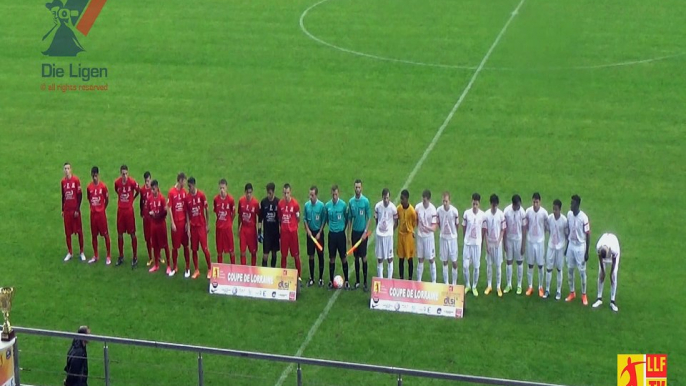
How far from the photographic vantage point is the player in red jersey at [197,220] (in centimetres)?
1745

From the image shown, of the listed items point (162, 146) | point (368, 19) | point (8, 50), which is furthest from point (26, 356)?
point (368, 19)

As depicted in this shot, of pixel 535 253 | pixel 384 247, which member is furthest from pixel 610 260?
pixel 384 247

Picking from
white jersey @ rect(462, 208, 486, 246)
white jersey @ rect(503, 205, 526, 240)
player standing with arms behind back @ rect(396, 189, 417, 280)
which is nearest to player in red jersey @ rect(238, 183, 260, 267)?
player standing with arms behind back @ rect(396, 189, 417, 280)

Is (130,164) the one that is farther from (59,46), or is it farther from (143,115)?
(59,46)

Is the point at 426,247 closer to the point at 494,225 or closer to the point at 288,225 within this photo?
the point at 494,225

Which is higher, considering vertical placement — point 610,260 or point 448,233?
point 448,233

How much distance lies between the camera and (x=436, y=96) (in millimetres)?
24828

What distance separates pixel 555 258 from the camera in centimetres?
1700

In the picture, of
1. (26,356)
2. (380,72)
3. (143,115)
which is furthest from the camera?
(380,72)

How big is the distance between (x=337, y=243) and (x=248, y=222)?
1.41 metres

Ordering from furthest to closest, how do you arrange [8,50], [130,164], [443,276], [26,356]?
[8,50], [130,164], [443,276], [26,356]

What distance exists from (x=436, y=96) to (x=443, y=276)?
8.13 metres

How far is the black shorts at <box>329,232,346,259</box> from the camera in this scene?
678 inches

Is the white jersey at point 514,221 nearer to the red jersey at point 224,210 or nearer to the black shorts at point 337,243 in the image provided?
the black shorts at point 337,243
